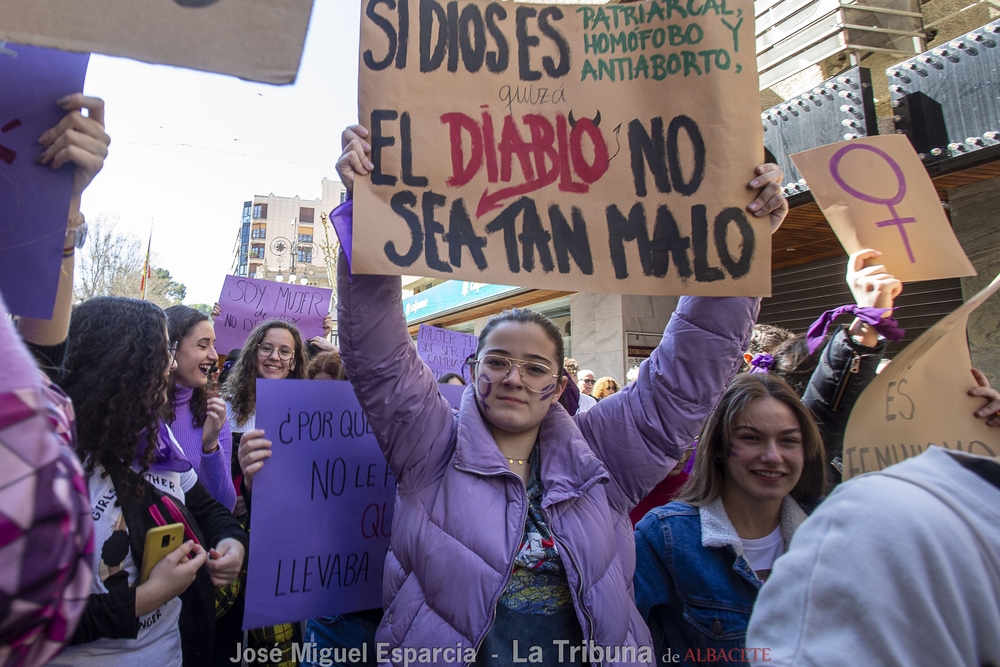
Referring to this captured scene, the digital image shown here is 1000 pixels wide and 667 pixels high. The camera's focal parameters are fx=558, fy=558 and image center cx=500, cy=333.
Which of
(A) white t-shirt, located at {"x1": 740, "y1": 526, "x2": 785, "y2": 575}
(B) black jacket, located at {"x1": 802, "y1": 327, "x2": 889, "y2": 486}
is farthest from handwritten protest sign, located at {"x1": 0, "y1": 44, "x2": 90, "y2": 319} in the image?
(B) black jacket, located at {"x1": 802, "y1": 327, "x2": 889, "y2": 486}

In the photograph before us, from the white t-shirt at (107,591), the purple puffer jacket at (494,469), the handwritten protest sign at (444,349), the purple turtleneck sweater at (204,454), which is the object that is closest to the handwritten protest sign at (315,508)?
the white t-shirt at (107,591)

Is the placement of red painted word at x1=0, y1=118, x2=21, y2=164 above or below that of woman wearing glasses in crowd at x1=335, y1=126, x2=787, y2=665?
above

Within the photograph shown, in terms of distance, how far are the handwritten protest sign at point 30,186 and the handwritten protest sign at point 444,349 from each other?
3.20 m

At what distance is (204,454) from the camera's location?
8.74 feet

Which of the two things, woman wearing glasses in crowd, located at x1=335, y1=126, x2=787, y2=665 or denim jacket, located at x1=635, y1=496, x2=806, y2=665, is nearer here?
woman wearing glasses in crowd, located at x1=335, y1=126, x2=787, y2=665

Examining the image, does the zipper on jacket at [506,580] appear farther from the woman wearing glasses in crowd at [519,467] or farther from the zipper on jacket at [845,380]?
the zipper on jacket at [845,380]

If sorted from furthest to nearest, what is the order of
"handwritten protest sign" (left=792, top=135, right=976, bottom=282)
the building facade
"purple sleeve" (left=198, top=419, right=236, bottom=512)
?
the building facade, "purple sleeve" (left=198, top=419, right=236, bottom=512), "handwritten protest sign" (left=792, top=135, right=976, bottom=282)

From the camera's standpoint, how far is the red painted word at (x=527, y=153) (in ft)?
5.45

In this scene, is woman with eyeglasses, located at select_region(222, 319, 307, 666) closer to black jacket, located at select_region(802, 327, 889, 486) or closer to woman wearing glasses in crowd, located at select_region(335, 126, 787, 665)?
woman wearing glasses in crowd, located at select_region(335, 126, 787, 665)

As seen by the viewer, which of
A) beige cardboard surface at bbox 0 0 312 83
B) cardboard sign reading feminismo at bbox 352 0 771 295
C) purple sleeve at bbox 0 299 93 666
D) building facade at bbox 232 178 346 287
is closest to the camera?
purple sleeve at bbox 0 299 93 666

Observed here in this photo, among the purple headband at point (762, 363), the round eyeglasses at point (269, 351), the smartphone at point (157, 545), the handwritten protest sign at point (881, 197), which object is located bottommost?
the smartphone at point (157, 545)

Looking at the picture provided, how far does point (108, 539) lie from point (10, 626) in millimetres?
1211

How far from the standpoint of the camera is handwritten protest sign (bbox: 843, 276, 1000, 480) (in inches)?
65.7

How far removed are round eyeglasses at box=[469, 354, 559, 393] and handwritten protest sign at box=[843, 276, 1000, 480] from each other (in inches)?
36.5
